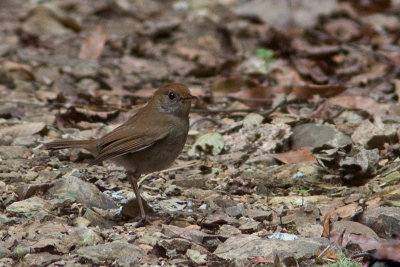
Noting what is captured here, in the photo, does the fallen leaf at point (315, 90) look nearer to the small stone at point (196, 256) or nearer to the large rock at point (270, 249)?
the large rock at point (270, 249)

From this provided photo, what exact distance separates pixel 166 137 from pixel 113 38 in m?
4.54

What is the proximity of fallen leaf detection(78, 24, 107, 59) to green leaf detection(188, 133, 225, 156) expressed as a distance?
3120 millimetres

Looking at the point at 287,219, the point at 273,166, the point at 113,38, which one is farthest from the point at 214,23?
the point at 287,219

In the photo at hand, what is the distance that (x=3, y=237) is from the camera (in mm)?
3420

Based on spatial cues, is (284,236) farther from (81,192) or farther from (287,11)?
(287,11)

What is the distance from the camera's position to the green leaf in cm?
523

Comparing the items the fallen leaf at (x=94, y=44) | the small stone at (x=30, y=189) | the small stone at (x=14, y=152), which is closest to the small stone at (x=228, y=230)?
the small stone at (x=30, y=189)

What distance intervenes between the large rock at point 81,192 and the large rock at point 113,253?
75 cm

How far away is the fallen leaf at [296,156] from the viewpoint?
193 inches

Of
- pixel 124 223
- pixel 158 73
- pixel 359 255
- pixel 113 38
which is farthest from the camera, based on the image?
pixel 113 38

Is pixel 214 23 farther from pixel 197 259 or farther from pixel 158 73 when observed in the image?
pixel 197 259

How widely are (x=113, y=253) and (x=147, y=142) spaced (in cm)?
120

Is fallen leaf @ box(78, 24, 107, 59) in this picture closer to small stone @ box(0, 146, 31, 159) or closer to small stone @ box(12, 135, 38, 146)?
small stone @ box(12, 135, 38, 146)

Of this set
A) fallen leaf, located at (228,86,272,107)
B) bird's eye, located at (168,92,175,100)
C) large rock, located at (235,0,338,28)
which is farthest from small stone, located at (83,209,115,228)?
large rock, located at (235,0,338,28)
